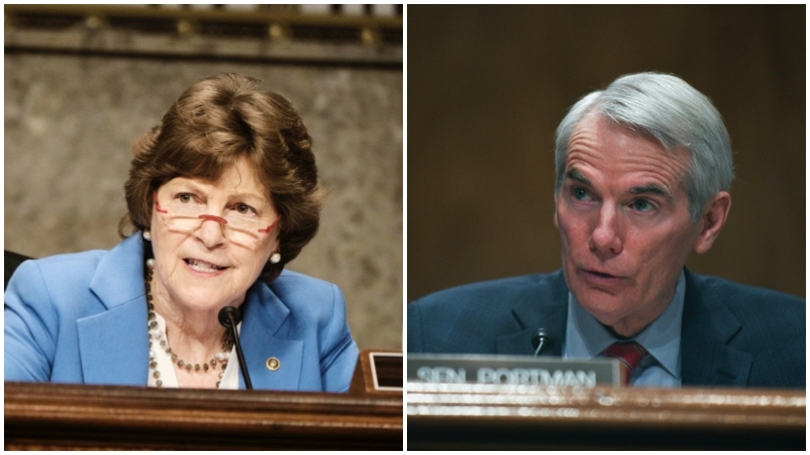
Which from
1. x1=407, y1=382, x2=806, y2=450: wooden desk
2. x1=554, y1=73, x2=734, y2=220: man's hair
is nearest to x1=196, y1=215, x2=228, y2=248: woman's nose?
x1=407, y1=382, x2=806, y2=450: wooden desk

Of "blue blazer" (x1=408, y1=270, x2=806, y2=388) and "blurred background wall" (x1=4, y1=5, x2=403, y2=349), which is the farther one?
"blurred background wall" (x1=4, y1=5, x2=403, y2=349)

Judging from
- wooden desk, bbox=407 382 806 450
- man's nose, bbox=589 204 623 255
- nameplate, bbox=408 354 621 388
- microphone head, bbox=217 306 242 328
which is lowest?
wooden desk, bbox=407 382 806 450

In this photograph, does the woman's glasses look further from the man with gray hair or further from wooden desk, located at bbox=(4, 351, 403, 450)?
the man with gray hair

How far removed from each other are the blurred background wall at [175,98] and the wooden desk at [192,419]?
0.37 metres

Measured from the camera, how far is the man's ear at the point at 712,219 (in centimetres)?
335

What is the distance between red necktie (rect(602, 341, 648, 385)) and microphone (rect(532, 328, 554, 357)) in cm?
15

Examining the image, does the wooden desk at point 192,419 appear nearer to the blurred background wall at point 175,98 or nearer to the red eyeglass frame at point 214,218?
the blurred background wall at point 175,98

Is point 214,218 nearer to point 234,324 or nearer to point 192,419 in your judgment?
point 234,324

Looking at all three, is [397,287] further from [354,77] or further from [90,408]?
[90,408]

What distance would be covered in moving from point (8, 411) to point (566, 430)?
1.41 meters

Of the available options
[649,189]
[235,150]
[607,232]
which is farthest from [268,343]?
[649,189]

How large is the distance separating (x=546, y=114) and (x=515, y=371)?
0.74 meters

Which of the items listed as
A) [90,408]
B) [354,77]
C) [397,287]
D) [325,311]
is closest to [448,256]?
[397,287]

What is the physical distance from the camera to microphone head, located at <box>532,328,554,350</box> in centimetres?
333
